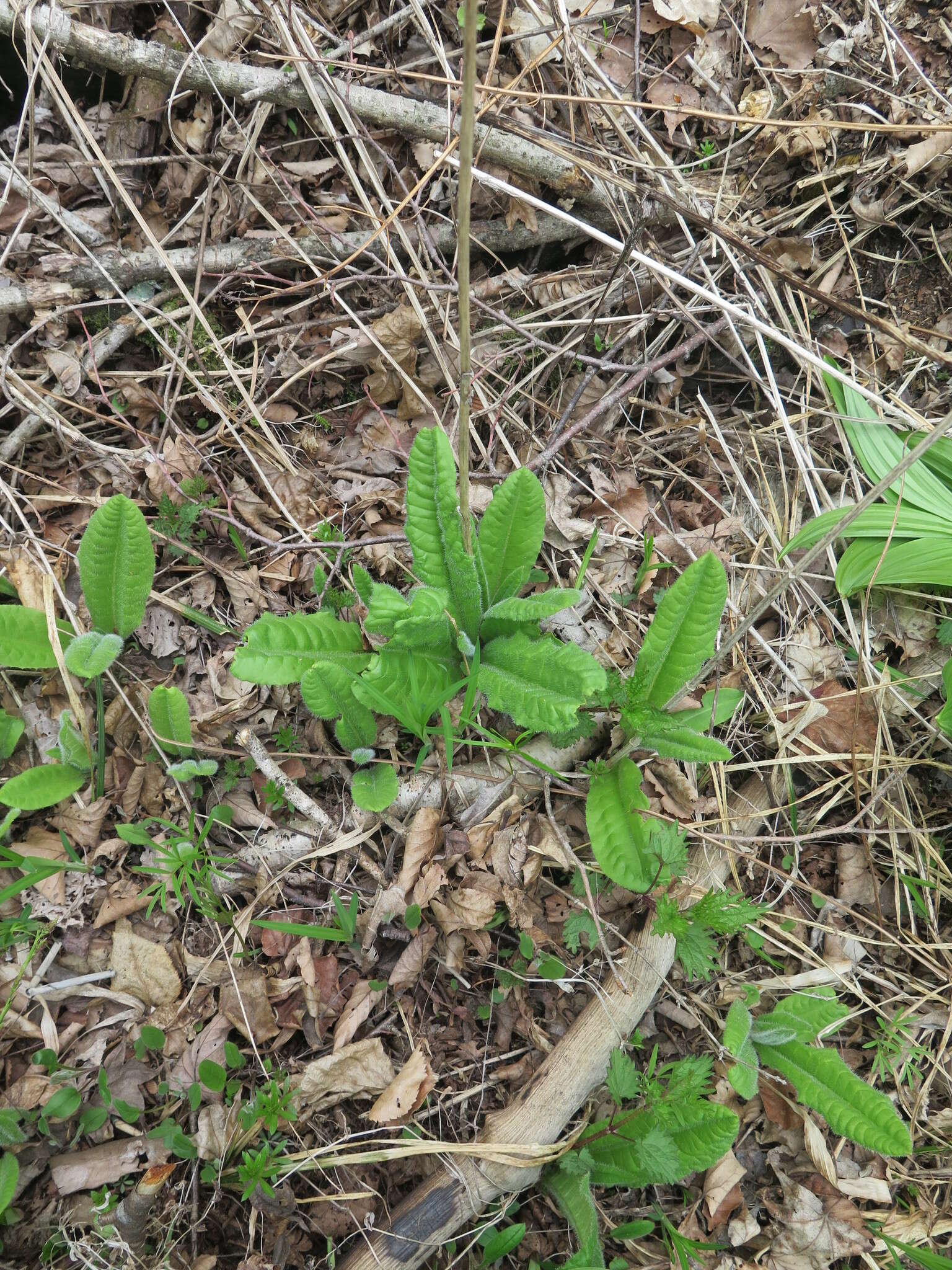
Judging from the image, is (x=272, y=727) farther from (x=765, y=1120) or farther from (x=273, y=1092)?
(x=765, y=1120)

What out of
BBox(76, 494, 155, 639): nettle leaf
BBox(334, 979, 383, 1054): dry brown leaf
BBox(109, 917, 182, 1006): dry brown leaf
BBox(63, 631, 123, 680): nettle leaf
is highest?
BBox(76, 494, 155, 639): nettle leaf

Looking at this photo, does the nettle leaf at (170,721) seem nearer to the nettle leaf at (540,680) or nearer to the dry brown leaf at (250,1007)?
the dry brown leaf at (250,1007)

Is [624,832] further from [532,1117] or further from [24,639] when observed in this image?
[24,639]

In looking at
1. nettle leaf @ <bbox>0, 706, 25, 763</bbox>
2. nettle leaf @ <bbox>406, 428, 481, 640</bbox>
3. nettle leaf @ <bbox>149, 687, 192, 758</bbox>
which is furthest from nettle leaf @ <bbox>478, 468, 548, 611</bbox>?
nettle leaf @ <bbox>0, 706, 25, 763</bbox>

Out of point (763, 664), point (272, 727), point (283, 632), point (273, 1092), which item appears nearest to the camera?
point (273, 1092)

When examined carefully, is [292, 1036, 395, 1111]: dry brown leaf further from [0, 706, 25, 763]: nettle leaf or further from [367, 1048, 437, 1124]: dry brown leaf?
[0, 706, 25, 763]: nettle leaf

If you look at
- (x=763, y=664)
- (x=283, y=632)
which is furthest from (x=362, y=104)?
(x=763, y=664)
